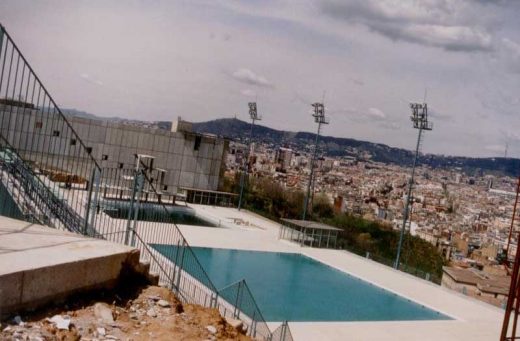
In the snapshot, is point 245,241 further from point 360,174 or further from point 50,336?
point 360,174

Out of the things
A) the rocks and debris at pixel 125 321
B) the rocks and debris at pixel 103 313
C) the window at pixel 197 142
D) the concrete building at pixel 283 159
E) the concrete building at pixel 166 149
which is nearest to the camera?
the rocks and debris at pixel 125 321

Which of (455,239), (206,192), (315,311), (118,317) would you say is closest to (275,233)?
(206,192)

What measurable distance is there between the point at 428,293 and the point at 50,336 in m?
19.6

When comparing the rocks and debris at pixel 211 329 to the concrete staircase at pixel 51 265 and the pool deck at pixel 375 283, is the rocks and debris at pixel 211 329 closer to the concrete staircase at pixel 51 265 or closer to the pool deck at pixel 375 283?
the concrete staircase at pixel 51 265

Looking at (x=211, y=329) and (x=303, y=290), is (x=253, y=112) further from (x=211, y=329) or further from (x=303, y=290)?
(x=211, y=329)

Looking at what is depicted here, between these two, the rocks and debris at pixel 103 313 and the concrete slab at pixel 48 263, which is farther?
the rocks and debris at pixel 103 313

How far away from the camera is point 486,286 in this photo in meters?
24.3

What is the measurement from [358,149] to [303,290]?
109m

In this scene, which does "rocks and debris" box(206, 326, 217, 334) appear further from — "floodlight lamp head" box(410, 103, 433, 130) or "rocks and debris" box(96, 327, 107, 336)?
"floodlight lamp head" box(410, 103, 433, 130)

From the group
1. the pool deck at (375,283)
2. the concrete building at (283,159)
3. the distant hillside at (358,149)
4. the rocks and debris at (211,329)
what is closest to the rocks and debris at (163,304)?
the rocks and debris at (211,329)

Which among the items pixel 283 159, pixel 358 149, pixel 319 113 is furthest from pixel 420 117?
pixel 358 149

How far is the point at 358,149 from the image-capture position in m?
126

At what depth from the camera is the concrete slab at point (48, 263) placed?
4.38 m

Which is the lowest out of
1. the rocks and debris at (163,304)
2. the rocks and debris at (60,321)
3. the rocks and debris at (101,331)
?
the rocks and debris at (101,331)
